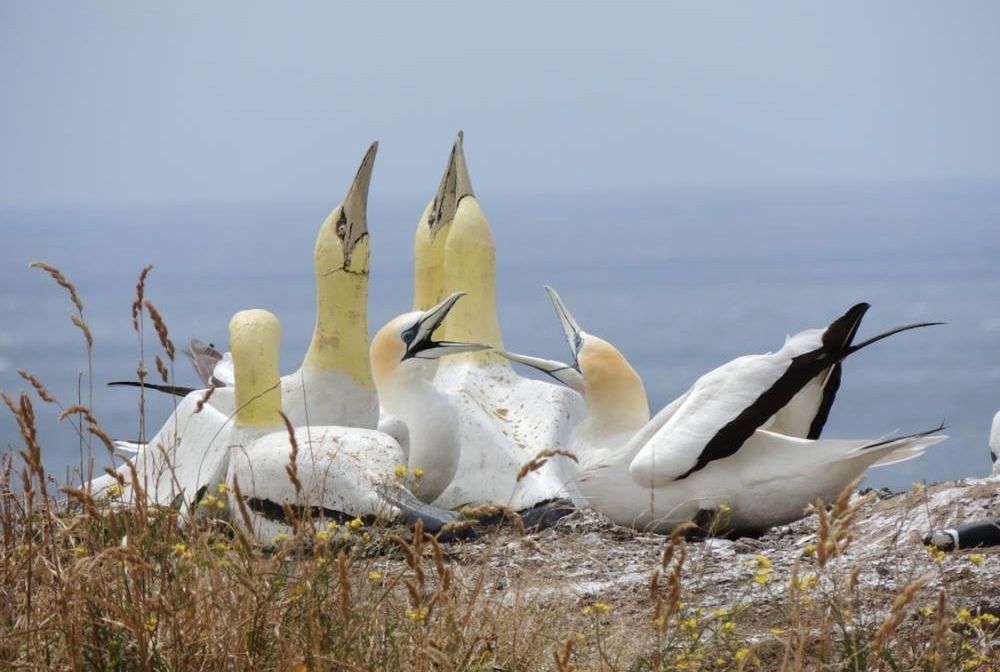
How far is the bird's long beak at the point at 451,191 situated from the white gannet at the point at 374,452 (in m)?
1.22

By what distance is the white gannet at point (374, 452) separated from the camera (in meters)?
6.85

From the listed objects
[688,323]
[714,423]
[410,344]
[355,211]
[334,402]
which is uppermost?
[355,211]

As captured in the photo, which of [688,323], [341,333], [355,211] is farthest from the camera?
[688,323]

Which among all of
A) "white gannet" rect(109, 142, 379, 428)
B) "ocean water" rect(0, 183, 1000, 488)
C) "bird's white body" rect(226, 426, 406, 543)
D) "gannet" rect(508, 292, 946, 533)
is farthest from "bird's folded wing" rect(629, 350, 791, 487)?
"ocean water" rect(0, 183, 1000, 488)

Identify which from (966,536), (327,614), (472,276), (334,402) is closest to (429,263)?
(472,276)

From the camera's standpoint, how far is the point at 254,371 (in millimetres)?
7613

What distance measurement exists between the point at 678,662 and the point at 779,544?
280cm

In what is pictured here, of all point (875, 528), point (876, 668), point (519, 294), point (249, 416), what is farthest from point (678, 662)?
point (519, 294)

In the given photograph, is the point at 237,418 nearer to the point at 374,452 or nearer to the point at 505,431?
the point at 374,452

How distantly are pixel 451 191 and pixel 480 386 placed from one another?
1335 mm

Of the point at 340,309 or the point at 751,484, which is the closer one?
the point at 751,484

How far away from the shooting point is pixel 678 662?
14.9 ft

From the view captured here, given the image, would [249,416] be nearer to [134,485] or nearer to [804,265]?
[134,485]

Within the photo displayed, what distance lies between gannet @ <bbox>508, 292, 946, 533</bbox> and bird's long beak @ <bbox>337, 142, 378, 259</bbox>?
162cm
